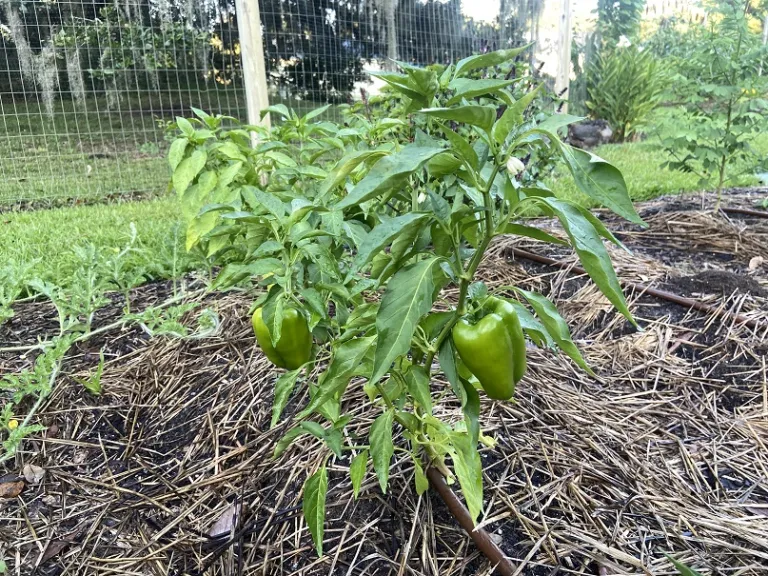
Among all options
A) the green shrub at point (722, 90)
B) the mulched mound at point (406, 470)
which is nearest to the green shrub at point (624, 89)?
the green shrub at point (722, 90)

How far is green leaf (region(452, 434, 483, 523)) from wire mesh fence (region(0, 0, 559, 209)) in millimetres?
4426

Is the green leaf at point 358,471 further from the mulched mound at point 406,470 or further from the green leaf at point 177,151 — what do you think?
the green leaf at point 177,151

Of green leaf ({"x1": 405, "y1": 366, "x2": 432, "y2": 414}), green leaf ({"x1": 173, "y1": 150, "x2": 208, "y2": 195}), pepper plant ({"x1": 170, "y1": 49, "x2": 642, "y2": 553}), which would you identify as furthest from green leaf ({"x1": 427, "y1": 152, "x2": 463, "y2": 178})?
green leaf ({"x1": 173, "y1": 150, "x2": 208, "y2": 195})

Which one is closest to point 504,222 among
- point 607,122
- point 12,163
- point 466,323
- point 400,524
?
point 466,323

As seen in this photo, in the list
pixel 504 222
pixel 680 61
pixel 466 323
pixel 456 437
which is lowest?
pixel 456 437

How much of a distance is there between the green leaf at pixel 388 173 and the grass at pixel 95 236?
157cm

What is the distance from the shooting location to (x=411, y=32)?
18.4 ft

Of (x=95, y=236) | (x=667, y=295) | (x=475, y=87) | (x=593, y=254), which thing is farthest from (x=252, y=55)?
(x=593, y=254)

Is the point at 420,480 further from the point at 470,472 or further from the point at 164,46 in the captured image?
the point at 164,46

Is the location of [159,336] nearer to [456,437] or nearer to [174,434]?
[174,434]

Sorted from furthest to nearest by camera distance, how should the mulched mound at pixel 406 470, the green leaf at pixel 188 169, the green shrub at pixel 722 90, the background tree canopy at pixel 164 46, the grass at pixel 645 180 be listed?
the background tree canopy at pixel 164 46 < the grass at pixel 645 180 < the green shrub at pixel 722 90 < the green leaf at pixel 188 169 < the mulched mound at pixel 406 470

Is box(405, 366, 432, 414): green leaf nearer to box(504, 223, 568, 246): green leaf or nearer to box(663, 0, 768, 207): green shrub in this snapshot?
box(504, 223, 568, 246): green leaf

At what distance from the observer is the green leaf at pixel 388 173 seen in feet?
2.51

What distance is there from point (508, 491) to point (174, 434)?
3.27 feet
